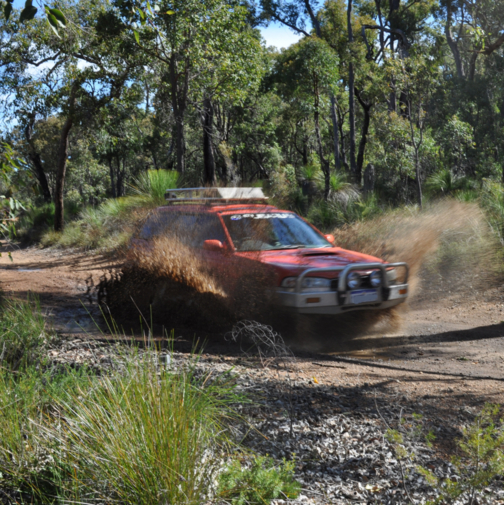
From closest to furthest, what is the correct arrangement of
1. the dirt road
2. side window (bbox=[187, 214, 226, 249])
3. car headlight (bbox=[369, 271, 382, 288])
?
the dirt road → car headlight (bbox=[369, 271, 382, 288]) → side window (bbox=[187, 214, 226, 249])

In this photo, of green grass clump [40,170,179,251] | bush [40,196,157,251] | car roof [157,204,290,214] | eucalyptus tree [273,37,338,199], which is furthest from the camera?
eucalyptus tree [273,37,338,199]

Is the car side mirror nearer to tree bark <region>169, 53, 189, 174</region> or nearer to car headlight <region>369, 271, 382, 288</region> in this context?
car headlight <region>369, 271, 382, 288</region>

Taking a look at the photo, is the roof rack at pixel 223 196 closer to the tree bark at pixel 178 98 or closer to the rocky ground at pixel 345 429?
the rocky ground at pixel 345 429

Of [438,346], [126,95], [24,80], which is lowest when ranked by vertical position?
[438,346]

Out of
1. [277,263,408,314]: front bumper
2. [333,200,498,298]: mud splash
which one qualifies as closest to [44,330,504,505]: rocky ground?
[277,263,408,314]: front bumper

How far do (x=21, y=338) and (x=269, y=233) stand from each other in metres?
3.44

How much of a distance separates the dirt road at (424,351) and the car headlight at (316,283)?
0.74 meters

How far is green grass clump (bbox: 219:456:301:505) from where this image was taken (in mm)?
2652

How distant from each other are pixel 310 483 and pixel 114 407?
114 cm

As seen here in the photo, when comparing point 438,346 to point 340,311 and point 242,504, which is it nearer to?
point 340,311

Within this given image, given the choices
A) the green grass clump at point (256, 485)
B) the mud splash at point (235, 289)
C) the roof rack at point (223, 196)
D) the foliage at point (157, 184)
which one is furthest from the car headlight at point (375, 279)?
the foliage at point (157, 184)

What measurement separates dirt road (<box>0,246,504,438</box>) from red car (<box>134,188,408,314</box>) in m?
0.60

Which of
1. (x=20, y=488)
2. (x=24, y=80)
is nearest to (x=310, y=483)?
(x=20, y=488)

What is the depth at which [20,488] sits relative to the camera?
2.78 m
